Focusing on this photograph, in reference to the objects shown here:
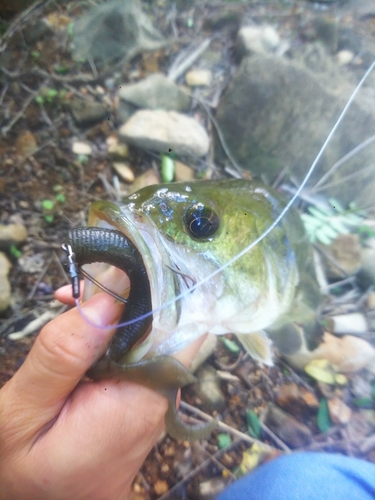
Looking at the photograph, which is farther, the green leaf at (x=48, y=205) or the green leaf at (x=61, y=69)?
the green leaf at (x=61, y=69)

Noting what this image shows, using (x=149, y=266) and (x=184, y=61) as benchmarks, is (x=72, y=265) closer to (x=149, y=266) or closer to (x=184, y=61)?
(x=149, y=266)

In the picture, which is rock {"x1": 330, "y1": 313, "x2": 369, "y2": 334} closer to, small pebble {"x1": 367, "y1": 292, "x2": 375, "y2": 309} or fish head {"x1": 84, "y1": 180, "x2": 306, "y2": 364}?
small pebble {"x1": 367, "y1": 292, "x2": 375, "y2": 309}

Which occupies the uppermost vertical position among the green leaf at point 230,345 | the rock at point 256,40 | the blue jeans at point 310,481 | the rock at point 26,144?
the rock at point 256,40

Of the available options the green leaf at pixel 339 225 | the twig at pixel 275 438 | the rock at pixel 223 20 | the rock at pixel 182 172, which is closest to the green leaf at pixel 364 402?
the twig at pixel 275 438

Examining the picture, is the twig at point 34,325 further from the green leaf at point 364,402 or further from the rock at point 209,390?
the green leaf at point 364,402


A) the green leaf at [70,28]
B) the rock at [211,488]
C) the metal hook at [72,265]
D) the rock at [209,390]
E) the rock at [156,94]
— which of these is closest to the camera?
the metal hook at [72,265]

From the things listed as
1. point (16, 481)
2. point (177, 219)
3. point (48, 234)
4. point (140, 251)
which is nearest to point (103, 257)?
point (140, 251)

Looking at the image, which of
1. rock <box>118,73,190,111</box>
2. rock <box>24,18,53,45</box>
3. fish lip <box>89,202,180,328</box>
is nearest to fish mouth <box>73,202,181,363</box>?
fish lip <box>89,202,180,328</box>
